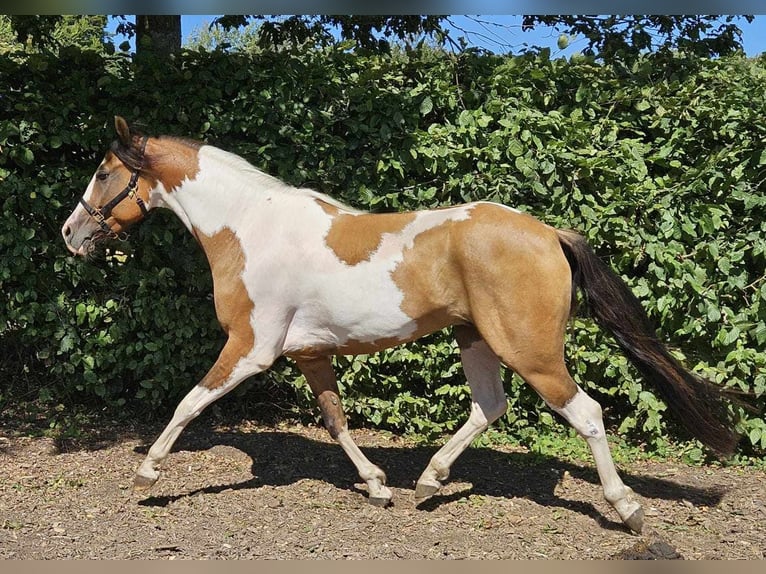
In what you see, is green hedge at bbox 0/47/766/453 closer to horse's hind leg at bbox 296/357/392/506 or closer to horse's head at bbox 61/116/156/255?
horse's head at bbox 61/116/156/255

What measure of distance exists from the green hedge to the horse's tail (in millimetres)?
920

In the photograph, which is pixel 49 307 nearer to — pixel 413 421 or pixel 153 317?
pixel 153 317

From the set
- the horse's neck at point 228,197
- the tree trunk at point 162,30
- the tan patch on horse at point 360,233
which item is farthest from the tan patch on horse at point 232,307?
the tree trunk at point 162,30

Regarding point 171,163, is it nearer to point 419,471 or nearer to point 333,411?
point 333,411

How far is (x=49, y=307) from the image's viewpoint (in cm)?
566

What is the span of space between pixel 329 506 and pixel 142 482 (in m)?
1.07

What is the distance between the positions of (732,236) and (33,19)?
5.57 metres

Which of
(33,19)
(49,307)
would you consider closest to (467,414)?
(49,307)

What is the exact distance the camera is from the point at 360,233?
4.21m

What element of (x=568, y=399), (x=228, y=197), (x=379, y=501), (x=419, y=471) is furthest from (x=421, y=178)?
(x=379, y=501)

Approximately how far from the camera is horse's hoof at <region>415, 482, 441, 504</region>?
4.39m

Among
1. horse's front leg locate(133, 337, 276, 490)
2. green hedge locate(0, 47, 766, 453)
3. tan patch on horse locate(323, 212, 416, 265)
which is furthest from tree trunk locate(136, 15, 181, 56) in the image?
horse's front leg locate(133, 337, 276, 490)

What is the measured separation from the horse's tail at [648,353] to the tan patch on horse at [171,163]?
7.04ft

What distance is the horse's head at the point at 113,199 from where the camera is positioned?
453 centimetres
